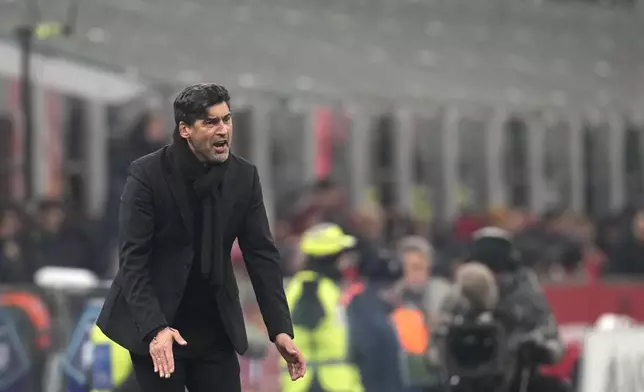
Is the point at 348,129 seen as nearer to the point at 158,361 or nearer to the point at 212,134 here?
the point at 212,134

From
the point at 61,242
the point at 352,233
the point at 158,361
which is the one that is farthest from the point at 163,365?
the point at 352,233

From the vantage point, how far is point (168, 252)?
6141 millimetres

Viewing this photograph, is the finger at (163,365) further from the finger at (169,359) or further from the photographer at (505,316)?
the photographer at (505,316)

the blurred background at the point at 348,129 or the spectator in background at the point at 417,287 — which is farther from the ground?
the blurred background at the point at 348,129

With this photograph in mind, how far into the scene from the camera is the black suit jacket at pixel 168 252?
238 inches

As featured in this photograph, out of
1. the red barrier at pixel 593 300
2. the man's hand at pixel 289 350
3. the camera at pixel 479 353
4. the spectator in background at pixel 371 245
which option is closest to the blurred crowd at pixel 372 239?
the spectator in background at pixel 371 245

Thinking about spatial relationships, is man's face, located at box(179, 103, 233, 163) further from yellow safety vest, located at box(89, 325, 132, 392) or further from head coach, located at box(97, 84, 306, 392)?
yellow safety vest, located at box(89, 325, 132, 392)

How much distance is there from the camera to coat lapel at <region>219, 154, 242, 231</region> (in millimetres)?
6184

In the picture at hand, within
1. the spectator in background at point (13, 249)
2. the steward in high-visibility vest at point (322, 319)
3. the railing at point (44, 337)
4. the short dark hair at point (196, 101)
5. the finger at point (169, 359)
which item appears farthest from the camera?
the spectator in background at point (13, 249)

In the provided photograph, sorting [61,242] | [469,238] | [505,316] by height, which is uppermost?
[61,242]

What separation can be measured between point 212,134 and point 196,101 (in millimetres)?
127

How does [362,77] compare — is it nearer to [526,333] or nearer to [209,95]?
[526,333]

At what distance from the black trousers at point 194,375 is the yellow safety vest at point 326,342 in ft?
11.6

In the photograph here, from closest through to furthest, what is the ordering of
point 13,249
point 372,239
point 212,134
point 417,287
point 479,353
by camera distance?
1. point 212,134
2. point 479,353
3. point 417,287
4. point 13,249
5. point 372,239
